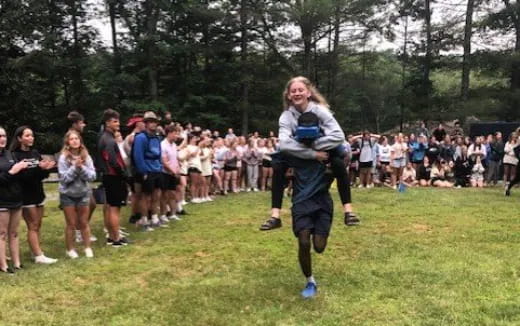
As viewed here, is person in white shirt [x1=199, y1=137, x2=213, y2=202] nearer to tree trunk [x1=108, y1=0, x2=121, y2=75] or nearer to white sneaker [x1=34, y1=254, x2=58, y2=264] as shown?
→ white sneaker [x1=34, y1=254, x2=58, y2=264]

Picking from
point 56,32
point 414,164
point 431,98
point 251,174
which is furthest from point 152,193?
point 431,98

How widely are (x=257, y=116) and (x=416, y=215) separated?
20.3 m

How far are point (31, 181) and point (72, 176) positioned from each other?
19.5 inches

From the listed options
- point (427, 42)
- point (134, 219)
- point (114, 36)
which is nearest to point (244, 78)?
point (114, 36)

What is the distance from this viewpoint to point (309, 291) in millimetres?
5262

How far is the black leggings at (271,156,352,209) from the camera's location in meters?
4.85

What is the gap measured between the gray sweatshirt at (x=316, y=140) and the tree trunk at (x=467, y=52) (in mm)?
24461

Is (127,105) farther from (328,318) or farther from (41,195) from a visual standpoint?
(328,318)

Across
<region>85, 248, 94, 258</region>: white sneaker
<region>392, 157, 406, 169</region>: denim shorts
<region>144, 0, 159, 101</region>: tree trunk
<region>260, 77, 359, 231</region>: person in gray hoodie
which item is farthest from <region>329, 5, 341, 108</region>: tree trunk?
<region>260, 77, 359, 231</region>: person in gray hoodie

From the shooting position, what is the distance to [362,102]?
35.2 m

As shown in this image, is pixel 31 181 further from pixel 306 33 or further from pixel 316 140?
pixel 306 33

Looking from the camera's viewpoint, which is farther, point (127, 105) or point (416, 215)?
point (127, 105)

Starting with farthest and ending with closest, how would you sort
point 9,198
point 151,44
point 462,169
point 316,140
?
1. point 151,44
2. point 462,169
3. point 9,198
4. point 316,140

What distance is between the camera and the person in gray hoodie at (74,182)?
685 centimetres
